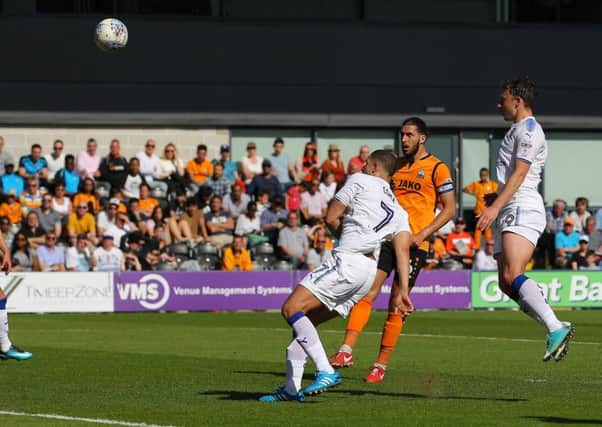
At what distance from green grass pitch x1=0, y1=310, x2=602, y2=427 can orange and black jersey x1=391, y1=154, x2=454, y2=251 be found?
148cm

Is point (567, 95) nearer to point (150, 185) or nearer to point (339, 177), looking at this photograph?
point (339, 177)

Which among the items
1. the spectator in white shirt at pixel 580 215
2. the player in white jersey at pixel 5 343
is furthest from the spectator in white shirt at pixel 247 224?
the player in white jersey at pixel 5 343

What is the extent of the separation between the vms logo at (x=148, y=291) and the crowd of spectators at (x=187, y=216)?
84cm

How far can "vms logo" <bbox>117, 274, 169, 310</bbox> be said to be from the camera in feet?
83.1

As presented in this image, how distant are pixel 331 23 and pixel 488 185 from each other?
5767 mm

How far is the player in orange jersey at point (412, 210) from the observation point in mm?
11812

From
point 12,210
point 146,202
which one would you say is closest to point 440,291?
point 146,202

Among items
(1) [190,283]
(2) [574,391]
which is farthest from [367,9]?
(2) [574,391]

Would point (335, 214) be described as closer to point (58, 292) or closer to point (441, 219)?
point (441, 219)

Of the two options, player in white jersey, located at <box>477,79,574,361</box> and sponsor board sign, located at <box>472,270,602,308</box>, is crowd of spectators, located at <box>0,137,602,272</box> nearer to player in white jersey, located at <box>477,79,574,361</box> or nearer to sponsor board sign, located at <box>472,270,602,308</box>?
sponsor board sign, located at <box>472,270,602,308</box>

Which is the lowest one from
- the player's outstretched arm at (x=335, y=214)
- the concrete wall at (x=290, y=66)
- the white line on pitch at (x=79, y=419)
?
the white line on pitch at (x=79, y=419)

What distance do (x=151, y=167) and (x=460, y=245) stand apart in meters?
6.91

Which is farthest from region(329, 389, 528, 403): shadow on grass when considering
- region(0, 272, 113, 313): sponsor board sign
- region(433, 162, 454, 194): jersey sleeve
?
region(0, 272, 113, 313): sponsor board sign

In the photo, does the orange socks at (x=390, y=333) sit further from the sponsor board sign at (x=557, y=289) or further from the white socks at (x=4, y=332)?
the sponsor board sign at (x=557, y=289)
